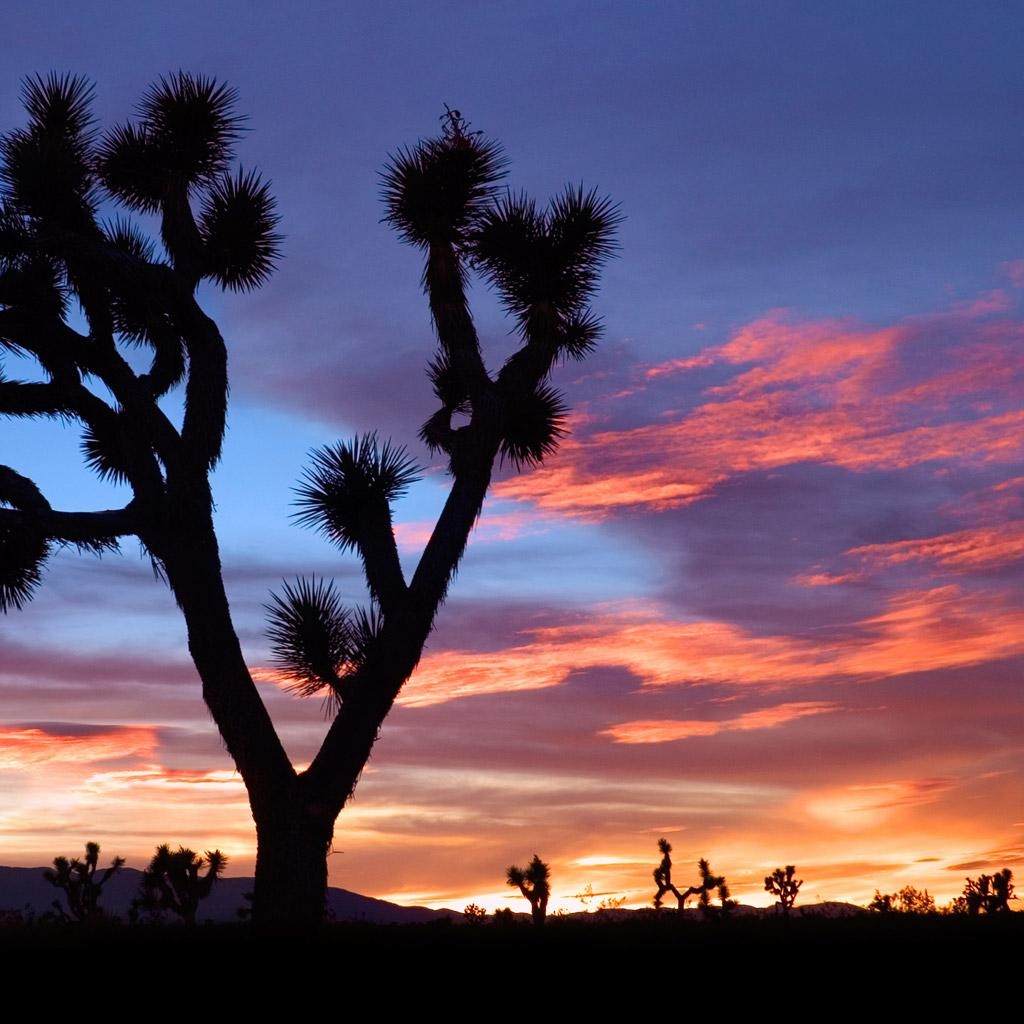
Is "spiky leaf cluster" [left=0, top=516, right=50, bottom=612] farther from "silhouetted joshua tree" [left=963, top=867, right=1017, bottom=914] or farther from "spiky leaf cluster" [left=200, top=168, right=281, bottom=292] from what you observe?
"silhouetted joshua tree" [left=963, top=867, right=1017, bottom=914]

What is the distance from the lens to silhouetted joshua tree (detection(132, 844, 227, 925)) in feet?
85.1

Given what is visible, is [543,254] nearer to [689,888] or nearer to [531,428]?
[531,428]

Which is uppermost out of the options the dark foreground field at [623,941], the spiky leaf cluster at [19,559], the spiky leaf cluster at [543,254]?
the spiky leaf cluster at [543,254]

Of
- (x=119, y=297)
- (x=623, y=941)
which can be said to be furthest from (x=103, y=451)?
(x=623, y=941)

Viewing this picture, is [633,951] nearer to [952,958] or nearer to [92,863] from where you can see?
[952,958]

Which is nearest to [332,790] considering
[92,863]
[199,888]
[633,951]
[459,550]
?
[459,550]

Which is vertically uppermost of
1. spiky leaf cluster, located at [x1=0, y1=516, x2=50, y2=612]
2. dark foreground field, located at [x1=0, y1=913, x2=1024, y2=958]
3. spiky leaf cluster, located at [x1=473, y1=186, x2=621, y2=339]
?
spiky leaf cluster, located at [x1=473, y1=186, x2=621, y2=339]

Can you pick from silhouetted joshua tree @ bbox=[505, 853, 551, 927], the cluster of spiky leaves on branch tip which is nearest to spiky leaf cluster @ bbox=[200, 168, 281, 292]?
the cluster of spiky leaves on branch tip

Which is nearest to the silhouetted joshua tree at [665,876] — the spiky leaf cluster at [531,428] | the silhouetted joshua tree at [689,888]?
the silhouetted joshua tree at [689,888]

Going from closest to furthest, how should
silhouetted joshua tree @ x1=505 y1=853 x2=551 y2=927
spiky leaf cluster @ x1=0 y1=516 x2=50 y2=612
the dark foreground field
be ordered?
1. the dark foreground field
2. spiky leaf cluster @ x1=0 y1=516 x2=50 y2=612
3. silhouetted joshua tree @ x1=505 y1=853 x2=551 y2=927

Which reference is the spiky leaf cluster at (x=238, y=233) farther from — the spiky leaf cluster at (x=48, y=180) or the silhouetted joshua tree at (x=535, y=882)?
the silhouetted joshua tree at (x=535, y=882)

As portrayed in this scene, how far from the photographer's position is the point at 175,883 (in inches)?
1022

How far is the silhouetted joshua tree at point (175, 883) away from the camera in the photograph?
25938mm

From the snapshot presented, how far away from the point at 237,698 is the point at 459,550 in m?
2.76
